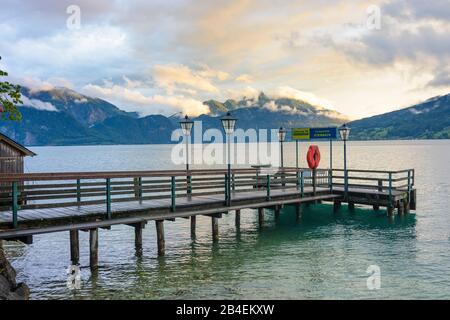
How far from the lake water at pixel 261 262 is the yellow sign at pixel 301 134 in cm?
666

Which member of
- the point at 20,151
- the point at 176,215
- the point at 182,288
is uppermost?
the point at 20,151

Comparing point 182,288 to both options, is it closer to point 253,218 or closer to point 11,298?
point 11,298

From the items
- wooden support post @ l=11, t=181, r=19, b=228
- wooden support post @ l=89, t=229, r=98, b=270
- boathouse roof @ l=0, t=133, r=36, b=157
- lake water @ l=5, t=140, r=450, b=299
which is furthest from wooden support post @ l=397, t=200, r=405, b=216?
boathouse roof @ l=0, t=133, r=36, b=157

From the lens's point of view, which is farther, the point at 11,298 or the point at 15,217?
the point at 15,217

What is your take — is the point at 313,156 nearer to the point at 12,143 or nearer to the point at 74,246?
the point at 74,246

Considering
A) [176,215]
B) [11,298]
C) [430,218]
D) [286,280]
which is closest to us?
[11,298]

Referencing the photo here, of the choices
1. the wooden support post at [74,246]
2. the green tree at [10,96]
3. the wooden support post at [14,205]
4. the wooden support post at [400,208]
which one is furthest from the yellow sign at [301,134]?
the wooden support post at [14,205]

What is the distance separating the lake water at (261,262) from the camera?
48.6ft

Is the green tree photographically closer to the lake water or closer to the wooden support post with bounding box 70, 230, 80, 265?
the wooden support post with bounding box 70, 230, 80, 265

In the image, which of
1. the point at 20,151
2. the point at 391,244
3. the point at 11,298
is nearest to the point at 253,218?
the point at 391,244

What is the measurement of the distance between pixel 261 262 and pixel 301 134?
50.4ft

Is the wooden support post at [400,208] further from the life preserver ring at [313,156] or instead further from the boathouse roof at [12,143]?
the boathouse roof at [12,143]
